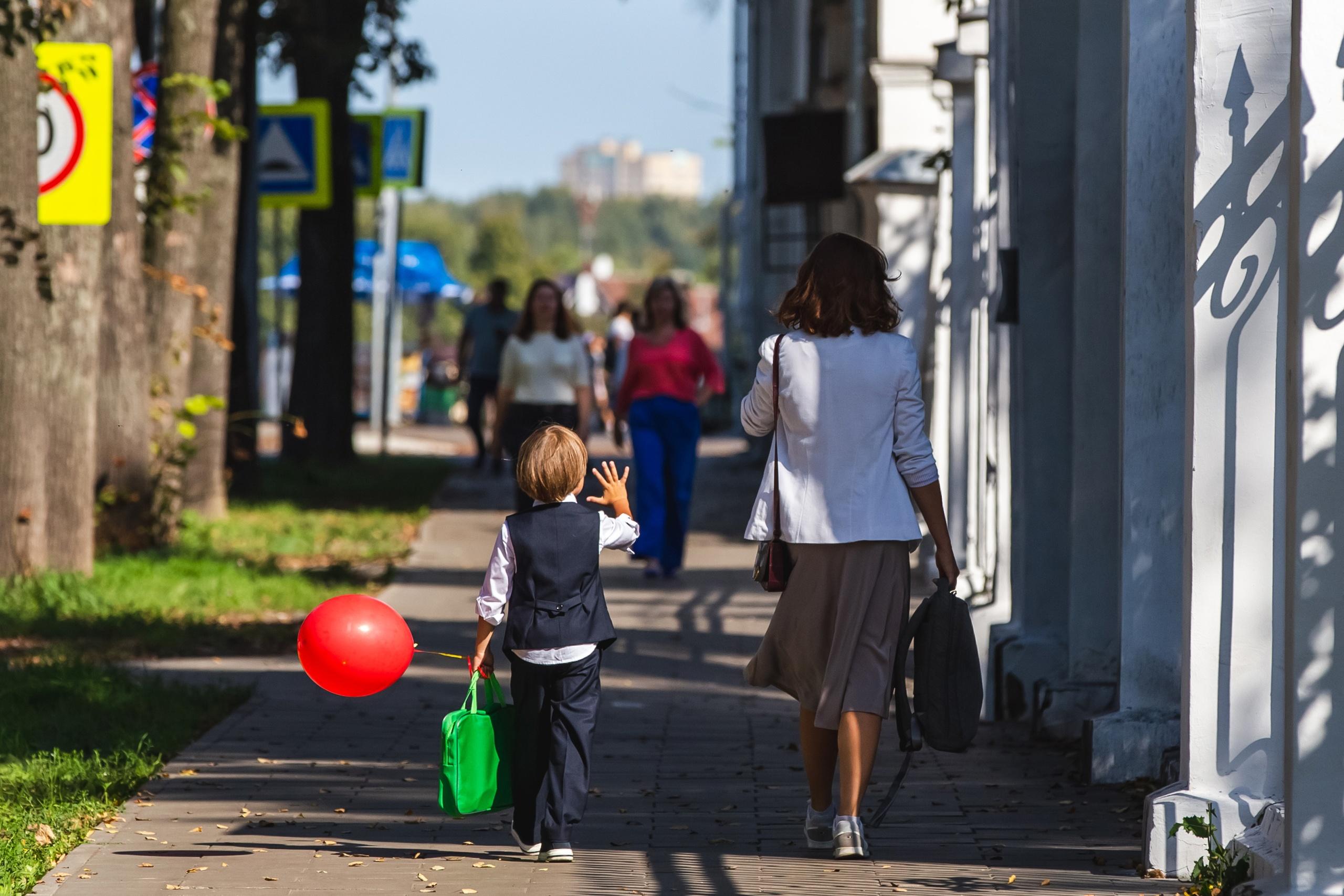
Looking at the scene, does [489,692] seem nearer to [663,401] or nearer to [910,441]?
[910,441]

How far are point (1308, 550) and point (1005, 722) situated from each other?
367 cm

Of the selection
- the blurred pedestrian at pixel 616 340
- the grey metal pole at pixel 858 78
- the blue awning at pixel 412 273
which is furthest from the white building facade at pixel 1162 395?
the blue awning at pixel 412 273

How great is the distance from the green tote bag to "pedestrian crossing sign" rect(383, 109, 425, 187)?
15392 millimetres

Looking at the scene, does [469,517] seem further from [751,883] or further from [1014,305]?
[751,883]

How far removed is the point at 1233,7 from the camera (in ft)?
16.6

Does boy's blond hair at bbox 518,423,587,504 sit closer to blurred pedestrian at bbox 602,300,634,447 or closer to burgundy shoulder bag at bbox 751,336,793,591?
burgundy shoulder bag at bbox 751,336,793,591

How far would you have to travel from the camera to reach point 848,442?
5371 mm

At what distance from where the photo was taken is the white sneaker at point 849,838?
5.32m

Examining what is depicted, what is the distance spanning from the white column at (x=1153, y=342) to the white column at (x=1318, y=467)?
5.50ft

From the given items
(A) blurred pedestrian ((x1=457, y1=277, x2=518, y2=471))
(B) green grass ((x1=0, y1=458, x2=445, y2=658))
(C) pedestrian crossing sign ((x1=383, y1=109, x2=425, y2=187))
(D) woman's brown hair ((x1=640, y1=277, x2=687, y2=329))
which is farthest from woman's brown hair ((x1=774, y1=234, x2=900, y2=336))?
(C) pedestrian crossing sign ((x1=383, y1=109, x2=425, y2=187))

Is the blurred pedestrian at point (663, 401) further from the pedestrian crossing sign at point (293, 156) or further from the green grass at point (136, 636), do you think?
the pedestrian crossing sign at point (293, 156)

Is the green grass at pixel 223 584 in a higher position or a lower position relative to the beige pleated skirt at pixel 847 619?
lower

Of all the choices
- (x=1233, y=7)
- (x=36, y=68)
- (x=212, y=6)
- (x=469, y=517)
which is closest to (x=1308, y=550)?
(x=1233, y=7)

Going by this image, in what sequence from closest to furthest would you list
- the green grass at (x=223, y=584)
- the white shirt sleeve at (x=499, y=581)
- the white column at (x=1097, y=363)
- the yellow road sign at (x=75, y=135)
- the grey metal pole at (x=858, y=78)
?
the white shirt sleeve at (x=499, y=581), the white column at (x=1097, y=363), the green grass at (x=223, y=584), the yellow road sign at (x=75, y=135), the grey metal pole at (x=858, y=78)
